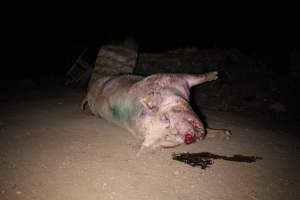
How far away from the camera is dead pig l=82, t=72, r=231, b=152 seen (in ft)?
15.4

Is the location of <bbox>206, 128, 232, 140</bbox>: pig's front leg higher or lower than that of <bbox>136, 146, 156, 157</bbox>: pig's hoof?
higher

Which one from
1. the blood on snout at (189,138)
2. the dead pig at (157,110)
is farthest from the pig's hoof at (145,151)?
the blood on snout at (189,138)

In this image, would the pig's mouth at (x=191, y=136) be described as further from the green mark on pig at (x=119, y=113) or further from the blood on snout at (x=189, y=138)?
the green mark on pig at (x=119, y=113)

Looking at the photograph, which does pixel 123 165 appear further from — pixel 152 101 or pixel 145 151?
pixel 152 101

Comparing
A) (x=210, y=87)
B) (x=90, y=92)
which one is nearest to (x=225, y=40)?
(x=210, y=87)

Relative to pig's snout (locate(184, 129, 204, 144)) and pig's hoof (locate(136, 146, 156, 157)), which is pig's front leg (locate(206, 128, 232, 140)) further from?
pig's hoof (locate(136, 146, 156, 157))

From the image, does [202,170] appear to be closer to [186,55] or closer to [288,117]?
[288,117]

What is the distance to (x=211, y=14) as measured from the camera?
34.4 feet

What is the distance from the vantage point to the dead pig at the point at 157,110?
15.4 feet

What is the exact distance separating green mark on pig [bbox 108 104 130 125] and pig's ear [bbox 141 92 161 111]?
44 cm

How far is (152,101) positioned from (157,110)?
0.19 metres

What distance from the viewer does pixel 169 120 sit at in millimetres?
4691

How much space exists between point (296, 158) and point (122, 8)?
726cm

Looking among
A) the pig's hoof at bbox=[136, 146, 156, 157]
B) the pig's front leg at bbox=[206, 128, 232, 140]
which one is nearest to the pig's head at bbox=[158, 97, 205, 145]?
the pig's hoof at bbox=[136, 146, 156, 157]
